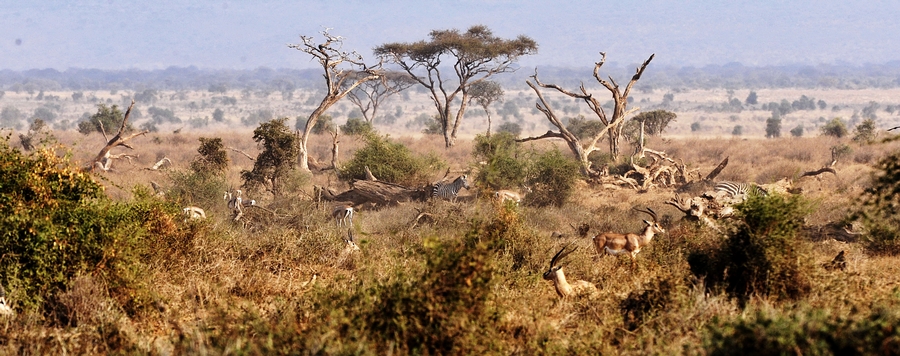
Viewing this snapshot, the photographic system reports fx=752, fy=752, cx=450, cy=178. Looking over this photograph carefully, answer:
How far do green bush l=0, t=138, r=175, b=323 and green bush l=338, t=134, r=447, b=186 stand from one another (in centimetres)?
1080

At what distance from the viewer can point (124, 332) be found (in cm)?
562

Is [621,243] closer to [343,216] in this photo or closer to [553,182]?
[343,216]

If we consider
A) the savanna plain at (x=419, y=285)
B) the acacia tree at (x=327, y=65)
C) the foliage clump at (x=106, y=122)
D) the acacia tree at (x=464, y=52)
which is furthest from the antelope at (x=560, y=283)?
the foliage clump at (x=106, y=122)

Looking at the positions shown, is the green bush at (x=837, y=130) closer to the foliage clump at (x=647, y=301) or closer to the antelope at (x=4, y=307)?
the foliage clump at (x=647, y=301)

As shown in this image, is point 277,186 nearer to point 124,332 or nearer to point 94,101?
point 124,332

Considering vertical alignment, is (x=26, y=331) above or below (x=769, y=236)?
below

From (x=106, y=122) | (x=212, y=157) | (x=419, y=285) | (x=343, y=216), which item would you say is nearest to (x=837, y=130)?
(x=343, y=216)

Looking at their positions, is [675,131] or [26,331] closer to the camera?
[26,331]

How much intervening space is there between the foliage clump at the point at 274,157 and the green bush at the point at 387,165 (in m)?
2.34

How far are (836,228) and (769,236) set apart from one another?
608 cm

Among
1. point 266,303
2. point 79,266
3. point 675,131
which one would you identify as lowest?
point 675,131

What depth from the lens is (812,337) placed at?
4094mm

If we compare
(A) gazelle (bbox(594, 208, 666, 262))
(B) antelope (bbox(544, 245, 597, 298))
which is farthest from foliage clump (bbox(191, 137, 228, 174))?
(B) antelope (bbox(544, 245, 597, 298))

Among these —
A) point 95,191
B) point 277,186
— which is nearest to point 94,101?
point 277,186
